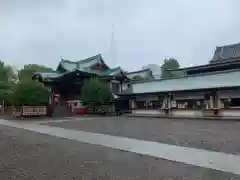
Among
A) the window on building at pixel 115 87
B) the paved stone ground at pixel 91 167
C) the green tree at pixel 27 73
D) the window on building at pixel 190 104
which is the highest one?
the green tree at pixel 27 73

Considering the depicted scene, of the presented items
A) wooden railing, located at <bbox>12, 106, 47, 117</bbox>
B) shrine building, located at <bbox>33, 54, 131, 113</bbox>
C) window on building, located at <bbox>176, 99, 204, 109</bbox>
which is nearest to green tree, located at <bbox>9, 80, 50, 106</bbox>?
wooden railing, located at <bbox>12, 106, 47, 117</bbox>

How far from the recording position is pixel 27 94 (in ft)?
110

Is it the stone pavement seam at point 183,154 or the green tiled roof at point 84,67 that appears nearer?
the stone pavement seam at point 183,154

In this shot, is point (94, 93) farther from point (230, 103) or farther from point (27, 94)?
point (230, 103)

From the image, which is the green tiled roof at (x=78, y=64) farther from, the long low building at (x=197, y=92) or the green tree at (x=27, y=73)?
the long low building at (x=197, y=92)

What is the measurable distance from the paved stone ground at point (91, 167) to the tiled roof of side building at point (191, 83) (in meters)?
19.2

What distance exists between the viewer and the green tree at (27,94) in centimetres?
3322

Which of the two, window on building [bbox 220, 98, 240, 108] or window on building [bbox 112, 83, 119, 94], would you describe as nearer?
window on building [bbox 220, 98, 240, 108]

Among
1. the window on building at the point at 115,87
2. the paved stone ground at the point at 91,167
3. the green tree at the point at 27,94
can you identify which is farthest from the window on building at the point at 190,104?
the paved stone ground at the point at 91,167

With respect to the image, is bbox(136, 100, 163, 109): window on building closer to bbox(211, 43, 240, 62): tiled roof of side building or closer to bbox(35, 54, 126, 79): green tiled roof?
bbox(35, 54, 126, 79): green tiled roof

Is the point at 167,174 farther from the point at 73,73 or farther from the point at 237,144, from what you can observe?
the point at 73,73

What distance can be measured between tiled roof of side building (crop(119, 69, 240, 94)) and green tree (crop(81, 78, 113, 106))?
150 inches

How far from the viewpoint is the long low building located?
25875 millimetres

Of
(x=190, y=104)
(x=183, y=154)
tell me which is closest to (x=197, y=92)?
(x=190, y=104)
